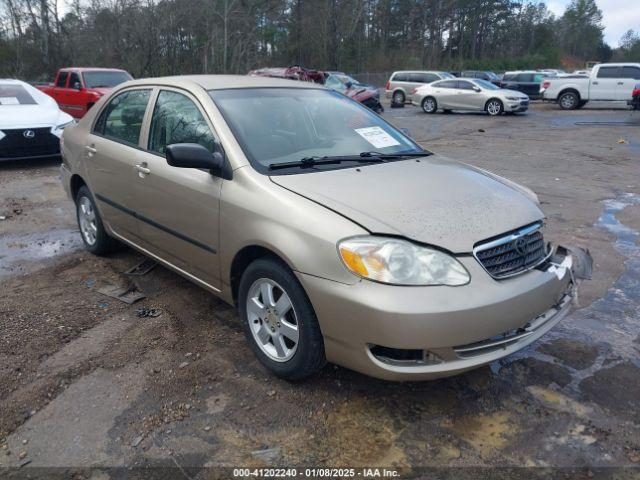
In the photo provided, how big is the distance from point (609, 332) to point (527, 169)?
271 inches

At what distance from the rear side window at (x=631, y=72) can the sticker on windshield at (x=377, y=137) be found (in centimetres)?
2174

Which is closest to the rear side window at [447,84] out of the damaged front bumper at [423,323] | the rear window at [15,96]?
the rear window at [15,96]

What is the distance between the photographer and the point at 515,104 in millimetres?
21500

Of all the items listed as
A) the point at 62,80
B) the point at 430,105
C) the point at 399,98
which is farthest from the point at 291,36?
the point at 62,80

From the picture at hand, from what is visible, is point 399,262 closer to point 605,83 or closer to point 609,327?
point 609,327

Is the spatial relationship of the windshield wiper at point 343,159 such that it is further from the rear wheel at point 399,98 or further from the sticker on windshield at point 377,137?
the rear wheel at point 399,98

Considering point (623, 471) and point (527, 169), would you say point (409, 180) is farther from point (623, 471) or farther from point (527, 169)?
point (527, 169)

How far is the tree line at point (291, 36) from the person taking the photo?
93.5 ft

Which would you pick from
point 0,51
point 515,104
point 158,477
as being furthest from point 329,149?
point 0,51

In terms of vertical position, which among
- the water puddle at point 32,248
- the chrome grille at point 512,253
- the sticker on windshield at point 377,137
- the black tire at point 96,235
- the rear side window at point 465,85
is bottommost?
the water puddle at point 32,248

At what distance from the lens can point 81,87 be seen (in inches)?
571

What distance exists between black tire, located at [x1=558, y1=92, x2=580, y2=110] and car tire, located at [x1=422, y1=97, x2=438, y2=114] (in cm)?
562

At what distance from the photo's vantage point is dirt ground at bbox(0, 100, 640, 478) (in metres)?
2.48

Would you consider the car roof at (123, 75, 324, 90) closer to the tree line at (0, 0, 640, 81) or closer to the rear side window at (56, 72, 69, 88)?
the rear side window at (56, 72, 69, 88)
